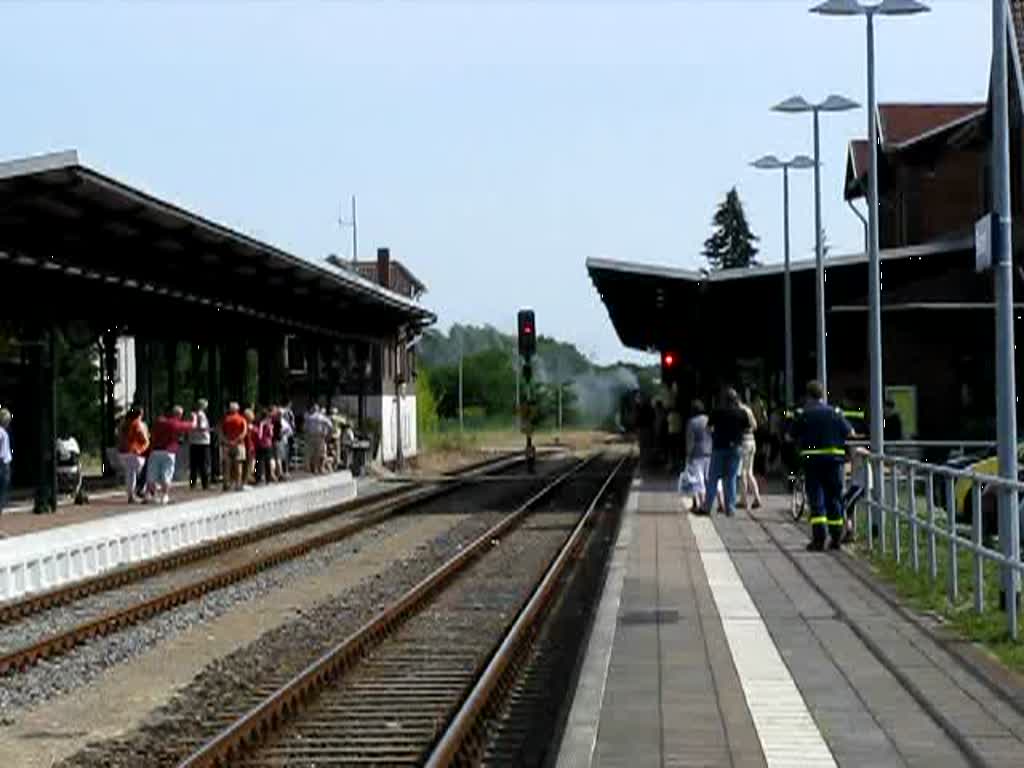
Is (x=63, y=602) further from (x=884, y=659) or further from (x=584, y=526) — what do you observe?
(x=584, y=526)

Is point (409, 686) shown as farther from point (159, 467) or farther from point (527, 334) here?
point (527, 334)

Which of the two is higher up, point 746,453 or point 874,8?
point 874,8

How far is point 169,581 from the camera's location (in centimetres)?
2188

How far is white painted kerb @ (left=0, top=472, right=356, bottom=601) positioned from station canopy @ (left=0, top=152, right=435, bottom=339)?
3491 mm

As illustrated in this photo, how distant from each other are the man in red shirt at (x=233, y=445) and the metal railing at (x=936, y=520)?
1544 centimetres

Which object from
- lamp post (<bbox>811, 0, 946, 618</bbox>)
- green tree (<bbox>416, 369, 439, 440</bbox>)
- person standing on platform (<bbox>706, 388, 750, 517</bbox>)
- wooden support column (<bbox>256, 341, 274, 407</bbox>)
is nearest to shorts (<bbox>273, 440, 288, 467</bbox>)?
wooden support column (<bbox>256, 341, 274, 407</bbox>)

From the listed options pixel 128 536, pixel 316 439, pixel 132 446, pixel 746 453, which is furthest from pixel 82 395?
pixel 128 536

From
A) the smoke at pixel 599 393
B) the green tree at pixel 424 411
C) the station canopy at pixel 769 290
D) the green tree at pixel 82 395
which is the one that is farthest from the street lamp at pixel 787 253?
the smoke at pixel 599 393

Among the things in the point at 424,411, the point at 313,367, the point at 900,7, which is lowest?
the point at 424,411

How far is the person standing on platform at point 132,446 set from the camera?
3052cm

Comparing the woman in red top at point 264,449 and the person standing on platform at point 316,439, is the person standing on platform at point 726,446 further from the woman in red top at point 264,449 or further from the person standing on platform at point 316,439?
the person standing on platform at point 316,439

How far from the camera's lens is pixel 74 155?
838 inches

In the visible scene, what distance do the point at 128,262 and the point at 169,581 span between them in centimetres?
866

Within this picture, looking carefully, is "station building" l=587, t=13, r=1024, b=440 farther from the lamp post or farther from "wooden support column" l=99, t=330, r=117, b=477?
the lamp post
